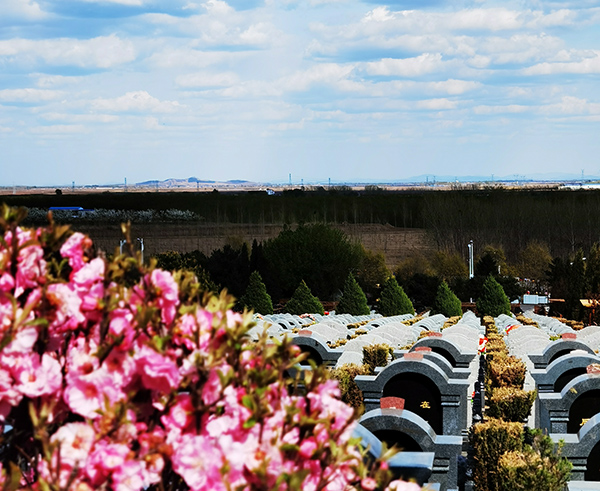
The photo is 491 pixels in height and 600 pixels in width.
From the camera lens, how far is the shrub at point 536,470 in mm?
8984

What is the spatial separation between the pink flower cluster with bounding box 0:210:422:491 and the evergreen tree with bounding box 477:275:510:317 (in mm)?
37284

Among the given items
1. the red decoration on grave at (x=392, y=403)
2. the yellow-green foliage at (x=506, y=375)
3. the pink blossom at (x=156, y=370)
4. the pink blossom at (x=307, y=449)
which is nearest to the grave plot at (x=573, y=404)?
the yellow-green foliage at (x=506, y=375)

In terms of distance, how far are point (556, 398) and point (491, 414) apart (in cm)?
111

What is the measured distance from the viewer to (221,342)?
3.20 meters

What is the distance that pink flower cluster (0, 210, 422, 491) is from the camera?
2816 millimetres

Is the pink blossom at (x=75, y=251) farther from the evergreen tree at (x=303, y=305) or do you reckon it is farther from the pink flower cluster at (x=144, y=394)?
the evergreen tree at (x=303, y=305)

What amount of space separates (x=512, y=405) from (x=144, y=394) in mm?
11108

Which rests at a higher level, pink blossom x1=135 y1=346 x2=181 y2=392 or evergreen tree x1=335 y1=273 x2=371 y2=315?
pink blossom x1=135 y1=346 x2=181 y2=392

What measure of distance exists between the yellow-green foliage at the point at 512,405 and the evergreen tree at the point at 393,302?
26652mm

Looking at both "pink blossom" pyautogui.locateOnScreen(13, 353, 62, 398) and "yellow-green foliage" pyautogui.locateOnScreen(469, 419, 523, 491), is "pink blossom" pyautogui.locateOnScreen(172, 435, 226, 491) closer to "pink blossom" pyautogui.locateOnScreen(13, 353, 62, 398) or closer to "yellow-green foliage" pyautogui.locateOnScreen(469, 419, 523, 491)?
"pink blossom" pyautogui.locateOnScreen(13, 353, 62, 398)

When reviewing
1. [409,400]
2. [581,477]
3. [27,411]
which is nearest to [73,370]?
[27,411]

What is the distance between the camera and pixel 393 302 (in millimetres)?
40125

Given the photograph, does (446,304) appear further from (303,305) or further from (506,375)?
(506,375)

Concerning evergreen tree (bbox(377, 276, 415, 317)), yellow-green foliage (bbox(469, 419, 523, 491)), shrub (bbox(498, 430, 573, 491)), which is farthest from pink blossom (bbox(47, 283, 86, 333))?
evergreen tree (bbox(377, 276, 415, 317))
